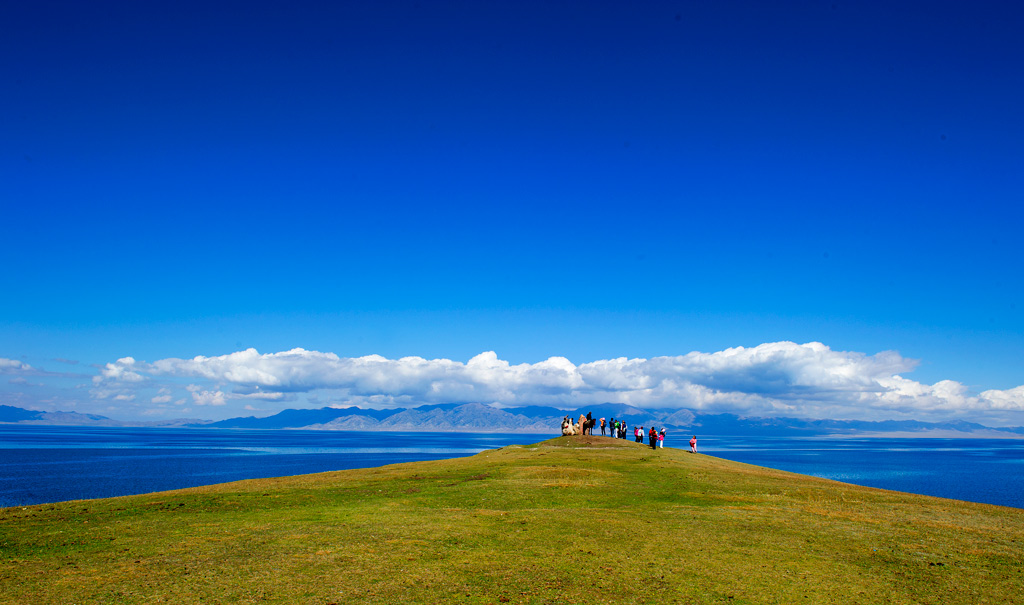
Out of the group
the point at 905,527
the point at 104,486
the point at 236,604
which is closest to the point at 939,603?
the point at 905,527

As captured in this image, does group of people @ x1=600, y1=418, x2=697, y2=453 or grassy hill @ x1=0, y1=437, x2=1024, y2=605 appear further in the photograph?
group of people @ x1=600, y1=418, x2=697, y2=453

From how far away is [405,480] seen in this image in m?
35.3

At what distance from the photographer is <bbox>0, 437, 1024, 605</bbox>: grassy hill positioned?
13.9 m

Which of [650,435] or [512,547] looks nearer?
[512,547]

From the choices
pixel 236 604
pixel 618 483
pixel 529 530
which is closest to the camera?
pixel 236 604

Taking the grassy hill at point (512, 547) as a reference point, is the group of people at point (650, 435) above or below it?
below

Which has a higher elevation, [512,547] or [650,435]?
[512,547]

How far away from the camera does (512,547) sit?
18.0 m

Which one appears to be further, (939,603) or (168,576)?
(168,576)

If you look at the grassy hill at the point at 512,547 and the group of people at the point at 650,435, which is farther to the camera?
the group of people at the point at 650,435

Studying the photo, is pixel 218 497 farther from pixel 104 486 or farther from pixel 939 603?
pixel 104 486

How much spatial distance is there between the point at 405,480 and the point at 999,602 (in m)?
28.1

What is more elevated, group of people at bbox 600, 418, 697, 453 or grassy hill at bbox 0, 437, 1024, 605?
grassy hill at bbox 0, 437, 1024, 605

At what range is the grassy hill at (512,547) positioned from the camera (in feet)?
45.6
